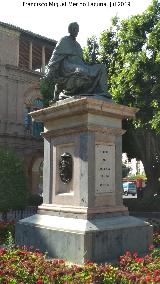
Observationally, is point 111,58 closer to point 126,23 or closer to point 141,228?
point 126,23

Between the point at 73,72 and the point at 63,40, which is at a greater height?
the point at 63,40

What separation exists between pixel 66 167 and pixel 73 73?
2.28 meters

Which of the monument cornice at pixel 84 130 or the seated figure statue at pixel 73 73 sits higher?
the seated figure statue at pixel 73 73

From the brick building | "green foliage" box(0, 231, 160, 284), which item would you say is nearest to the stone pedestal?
"green foliage" box(0, 231, 160, 284)

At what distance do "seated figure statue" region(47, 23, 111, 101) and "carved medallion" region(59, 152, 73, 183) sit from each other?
155 cm

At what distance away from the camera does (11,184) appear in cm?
2200

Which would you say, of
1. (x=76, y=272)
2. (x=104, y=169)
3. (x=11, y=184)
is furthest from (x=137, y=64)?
(x=76, y=272)

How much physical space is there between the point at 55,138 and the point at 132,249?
126 inches

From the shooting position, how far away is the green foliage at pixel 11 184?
2152cm

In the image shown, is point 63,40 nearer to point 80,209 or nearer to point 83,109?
point 83,109

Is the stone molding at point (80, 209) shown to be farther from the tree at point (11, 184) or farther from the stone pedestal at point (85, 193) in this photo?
the tree at point (11, 184)

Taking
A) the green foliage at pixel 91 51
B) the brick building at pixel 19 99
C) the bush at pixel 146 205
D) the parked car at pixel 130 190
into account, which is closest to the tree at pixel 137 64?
the green foliage at pixel 91 51

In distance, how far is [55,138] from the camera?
9.90 metres

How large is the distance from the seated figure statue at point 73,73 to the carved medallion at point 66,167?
5.09ft
